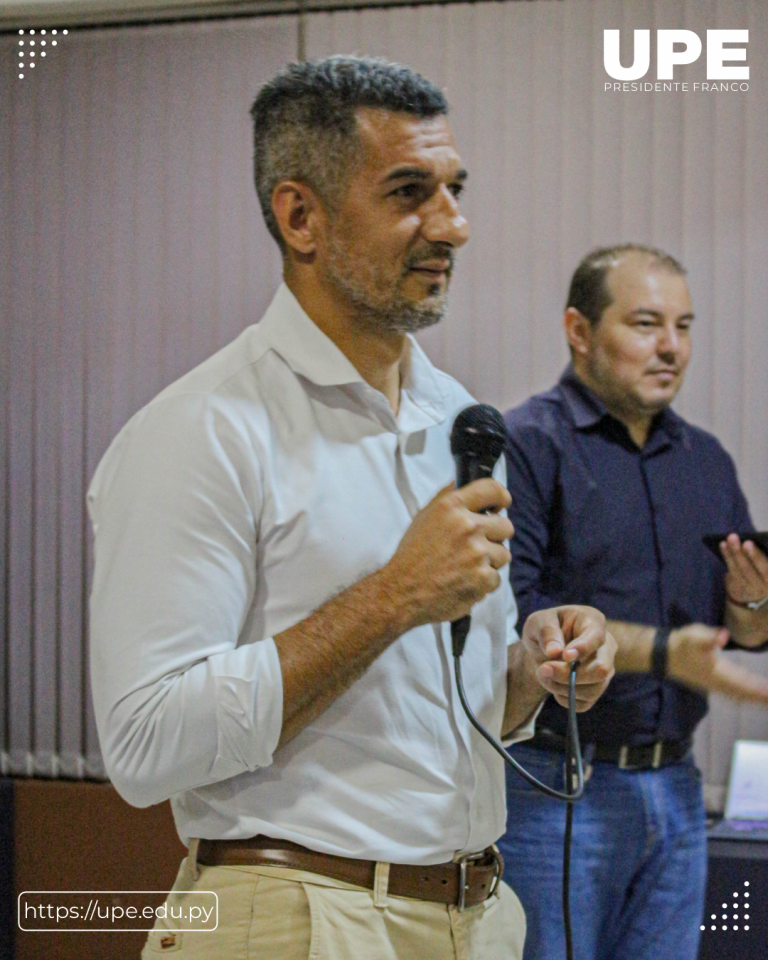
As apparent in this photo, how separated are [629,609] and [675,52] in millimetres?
1164

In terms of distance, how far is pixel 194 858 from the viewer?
94 cm

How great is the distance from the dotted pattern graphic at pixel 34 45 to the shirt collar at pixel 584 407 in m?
1.26

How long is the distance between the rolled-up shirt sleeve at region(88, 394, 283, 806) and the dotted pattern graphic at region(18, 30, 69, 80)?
1.46 metres

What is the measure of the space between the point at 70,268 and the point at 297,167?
4.02 feet

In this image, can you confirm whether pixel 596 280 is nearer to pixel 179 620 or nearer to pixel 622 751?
pixel 622 751

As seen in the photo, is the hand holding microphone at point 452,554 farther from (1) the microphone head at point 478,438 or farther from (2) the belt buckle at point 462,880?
(2) the belt buckle at point 462,880

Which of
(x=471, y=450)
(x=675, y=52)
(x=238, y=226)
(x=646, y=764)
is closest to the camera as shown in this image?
(x=471, y=450)

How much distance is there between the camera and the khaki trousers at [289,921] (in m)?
0.89

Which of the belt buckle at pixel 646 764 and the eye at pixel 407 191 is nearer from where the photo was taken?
the eye at pixel 407 191

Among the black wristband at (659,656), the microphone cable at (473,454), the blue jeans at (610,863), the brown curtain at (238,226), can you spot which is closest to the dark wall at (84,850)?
the brown curtain at (238,226)

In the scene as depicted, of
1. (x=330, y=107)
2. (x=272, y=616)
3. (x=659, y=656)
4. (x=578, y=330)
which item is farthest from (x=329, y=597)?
(x=578, y=330)

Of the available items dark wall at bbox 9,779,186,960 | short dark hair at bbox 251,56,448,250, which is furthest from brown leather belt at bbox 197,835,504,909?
dark wall at bbox 9,779,186,960

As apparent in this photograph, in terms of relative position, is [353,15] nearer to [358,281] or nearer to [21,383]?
[21,383]

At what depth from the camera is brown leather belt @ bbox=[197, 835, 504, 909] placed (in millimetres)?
905
